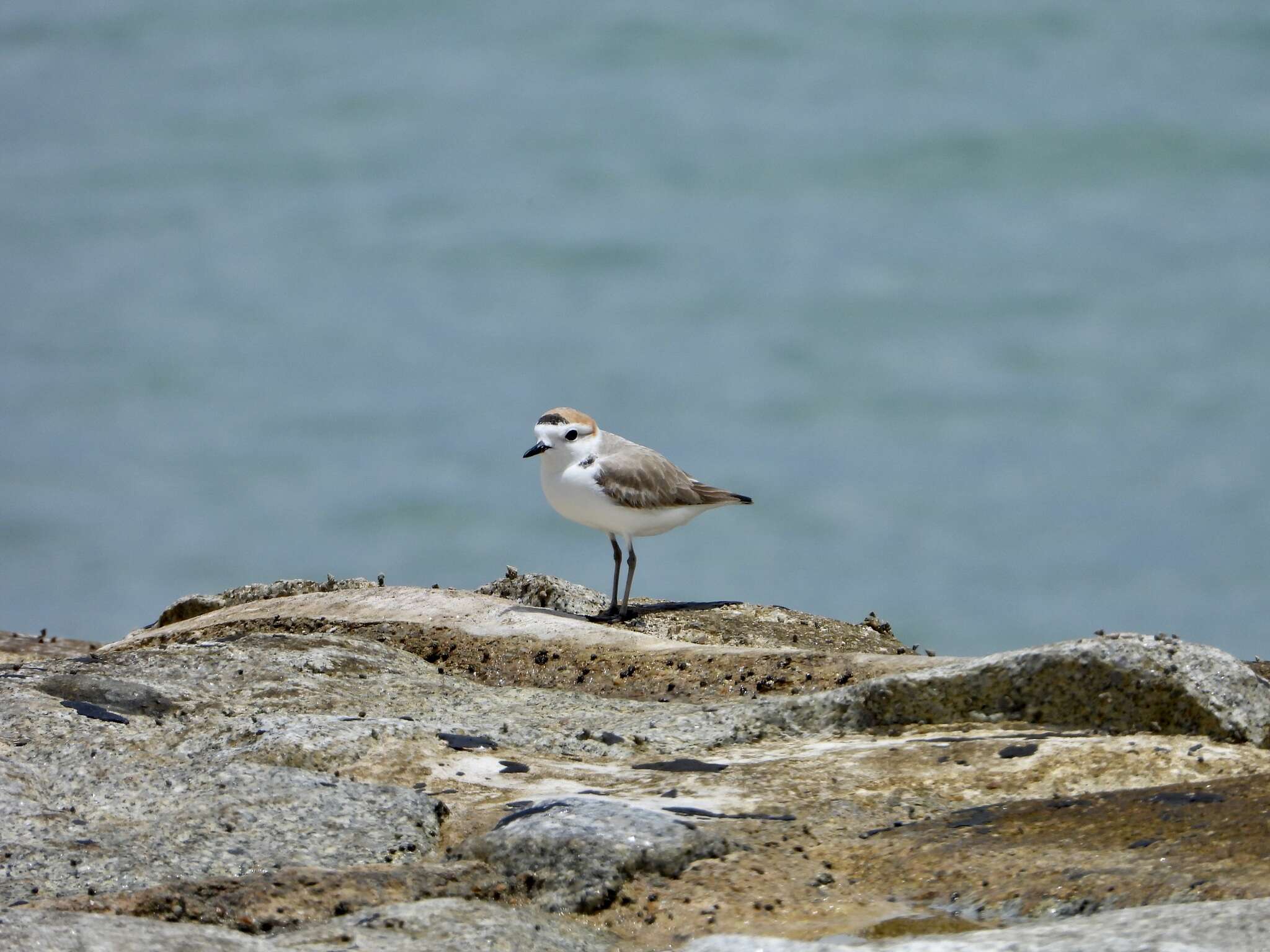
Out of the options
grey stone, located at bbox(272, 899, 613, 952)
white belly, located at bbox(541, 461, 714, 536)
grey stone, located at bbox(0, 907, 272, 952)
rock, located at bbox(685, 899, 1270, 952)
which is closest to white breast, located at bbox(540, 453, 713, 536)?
white belly, located at bbox(541, 461, 714, 536)

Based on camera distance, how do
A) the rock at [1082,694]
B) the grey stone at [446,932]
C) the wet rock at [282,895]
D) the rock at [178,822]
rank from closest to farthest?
the grey stone at [446,932]
the wet rock at [282,895]
the rock at [178,822]
the rock at [1082,694]

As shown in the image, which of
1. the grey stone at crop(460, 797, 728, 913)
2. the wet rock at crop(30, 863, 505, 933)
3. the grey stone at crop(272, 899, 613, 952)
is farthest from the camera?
the grey stone at crop(460, 797, 728, 913)

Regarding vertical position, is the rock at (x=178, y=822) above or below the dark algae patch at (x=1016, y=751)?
below

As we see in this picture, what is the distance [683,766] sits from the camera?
7.83 m

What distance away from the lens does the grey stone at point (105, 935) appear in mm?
5352

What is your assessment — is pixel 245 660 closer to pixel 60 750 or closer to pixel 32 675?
pixel 32 675

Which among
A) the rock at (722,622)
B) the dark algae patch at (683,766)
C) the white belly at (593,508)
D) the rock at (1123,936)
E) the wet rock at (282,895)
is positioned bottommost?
the rock at (1123,936)

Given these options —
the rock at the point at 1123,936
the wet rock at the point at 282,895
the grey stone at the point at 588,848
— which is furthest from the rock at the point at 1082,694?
the wet rock at the point at 282,895

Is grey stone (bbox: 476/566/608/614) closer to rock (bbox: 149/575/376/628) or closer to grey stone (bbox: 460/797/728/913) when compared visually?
rock (bbox: 149/575/376/628)

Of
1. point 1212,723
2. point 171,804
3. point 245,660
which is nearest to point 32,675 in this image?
point 245,660

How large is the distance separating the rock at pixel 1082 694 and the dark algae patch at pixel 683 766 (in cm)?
80

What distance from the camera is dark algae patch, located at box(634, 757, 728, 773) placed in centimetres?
→ 774

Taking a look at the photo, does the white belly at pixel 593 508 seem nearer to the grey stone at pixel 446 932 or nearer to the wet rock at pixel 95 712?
the wet rock at pixel 95 712

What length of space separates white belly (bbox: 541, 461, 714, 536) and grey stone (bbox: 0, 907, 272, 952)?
762 centimetres
